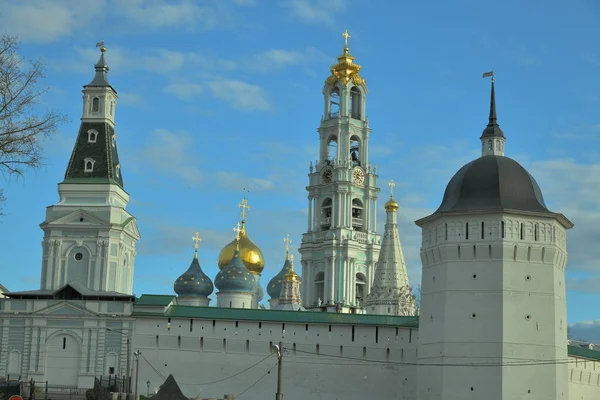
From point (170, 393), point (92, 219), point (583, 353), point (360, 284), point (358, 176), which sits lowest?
point (170, 393)

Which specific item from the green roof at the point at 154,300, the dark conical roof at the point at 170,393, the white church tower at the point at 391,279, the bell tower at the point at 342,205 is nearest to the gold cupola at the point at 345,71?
the bell tower at the point at 342,205

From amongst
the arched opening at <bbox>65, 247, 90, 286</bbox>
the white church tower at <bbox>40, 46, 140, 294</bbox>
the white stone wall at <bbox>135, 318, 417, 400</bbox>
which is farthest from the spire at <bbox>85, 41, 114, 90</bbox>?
the white stone wall at <bbox>135, 318, 417, 400</bbox>

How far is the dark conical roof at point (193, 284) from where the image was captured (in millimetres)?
63594

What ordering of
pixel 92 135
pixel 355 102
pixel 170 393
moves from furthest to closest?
pixel 355 102, pixel 92 135, pixel 170 393

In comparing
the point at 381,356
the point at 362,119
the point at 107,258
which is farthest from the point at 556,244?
the point at 362,119

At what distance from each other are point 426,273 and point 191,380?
10.5m

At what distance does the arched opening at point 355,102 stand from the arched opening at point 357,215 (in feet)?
18.8

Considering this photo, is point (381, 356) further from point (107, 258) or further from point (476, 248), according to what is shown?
point (107, 258)

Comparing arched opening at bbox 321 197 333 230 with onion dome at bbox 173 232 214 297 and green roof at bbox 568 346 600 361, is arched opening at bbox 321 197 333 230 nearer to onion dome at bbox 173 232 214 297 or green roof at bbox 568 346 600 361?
onion dome at bbox 173 232 214 297

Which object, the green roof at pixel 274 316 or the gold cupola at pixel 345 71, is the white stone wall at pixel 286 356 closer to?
the green roof at pixel 274 316

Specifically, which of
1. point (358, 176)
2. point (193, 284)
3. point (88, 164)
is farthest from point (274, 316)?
point (358, 176)

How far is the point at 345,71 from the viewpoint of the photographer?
238ft

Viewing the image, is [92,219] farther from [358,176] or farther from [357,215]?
[357,215]

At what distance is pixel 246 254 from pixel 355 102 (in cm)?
1276
